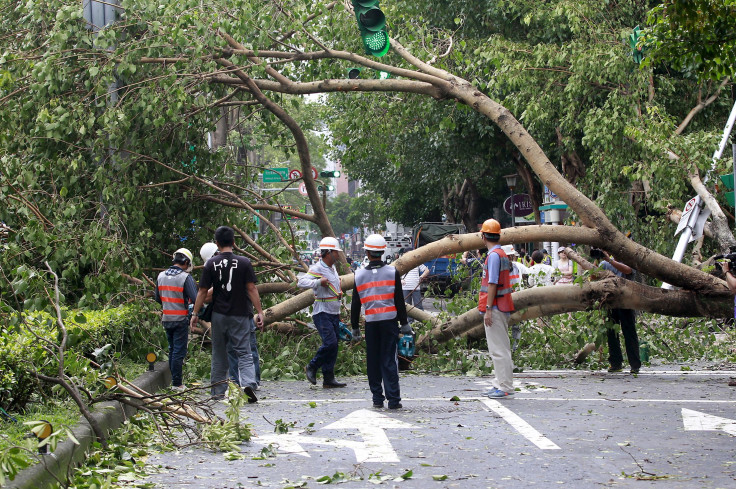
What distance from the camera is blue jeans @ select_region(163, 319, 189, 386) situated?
33.5ft

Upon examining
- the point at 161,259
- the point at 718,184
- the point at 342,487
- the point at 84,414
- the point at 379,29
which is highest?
the point at 379,29

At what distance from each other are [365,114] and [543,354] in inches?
200

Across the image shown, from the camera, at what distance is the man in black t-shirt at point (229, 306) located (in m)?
9.41

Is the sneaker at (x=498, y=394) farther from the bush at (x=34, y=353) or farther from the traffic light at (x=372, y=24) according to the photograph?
the traffic light at (x=372, y=24)

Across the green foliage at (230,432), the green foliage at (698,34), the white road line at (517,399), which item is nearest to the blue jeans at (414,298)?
the white road line at (517,399)

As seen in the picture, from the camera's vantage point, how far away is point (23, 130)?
12492 mm

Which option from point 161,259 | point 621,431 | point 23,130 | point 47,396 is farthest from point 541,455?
point 23,130

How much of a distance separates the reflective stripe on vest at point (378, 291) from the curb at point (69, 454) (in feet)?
8.39

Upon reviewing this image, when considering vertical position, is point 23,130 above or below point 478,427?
above

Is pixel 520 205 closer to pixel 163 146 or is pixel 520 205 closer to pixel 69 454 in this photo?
pixel 163 146

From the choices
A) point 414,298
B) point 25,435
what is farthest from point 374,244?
point 414,298

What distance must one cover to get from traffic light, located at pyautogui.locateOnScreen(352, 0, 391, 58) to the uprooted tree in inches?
70.1

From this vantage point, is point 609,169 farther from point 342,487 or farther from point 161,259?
point 342,487

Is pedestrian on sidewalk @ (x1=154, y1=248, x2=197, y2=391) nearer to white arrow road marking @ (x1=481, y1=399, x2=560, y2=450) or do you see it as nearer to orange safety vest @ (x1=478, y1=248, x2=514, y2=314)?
orange safety vest @ (x1=478, y1=248, x2=514, y2=314)
